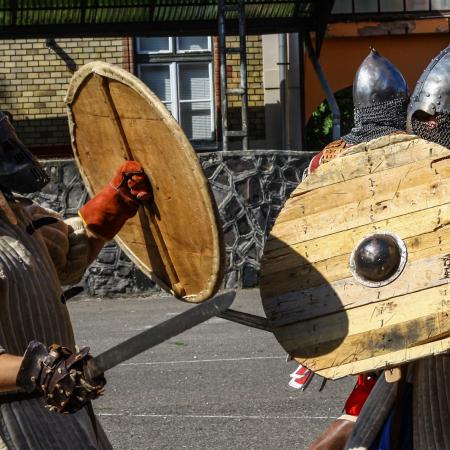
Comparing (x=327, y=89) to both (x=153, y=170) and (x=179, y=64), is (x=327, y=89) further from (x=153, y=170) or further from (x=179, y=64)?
(x=153, y=170)

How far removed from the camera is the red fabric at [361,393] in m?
4.37

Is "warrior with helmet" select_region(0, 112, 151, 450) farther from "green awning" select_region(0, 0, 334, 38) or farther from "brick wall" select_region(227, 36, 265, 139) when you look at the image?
"brick wall" select_region(227, 36, 265, 139)

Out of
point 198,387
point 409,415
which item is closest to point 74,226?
point 409,415

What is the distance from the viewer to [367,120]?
4.95m

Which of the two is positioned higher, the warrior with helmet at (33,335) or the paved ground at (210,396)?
the warrior with helmet at (33,335)

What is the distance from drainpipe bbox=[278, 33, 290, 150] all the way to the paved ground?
502cm

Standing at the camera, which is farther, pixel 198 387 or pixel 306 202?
pixel 198 387

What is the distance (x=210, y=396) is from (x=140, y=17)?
6.87 meters

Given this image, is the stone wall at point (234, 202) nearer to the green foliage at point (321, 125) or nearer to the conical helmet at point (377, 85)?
the green foliage at point (321, 125)

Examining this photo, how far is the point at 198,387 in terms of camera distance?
7.54 m

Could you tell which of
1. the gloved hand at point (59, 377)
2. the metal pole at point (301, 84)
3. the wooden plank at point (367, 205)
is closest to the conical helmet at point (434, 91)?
the wooden plank at point (367, 205)

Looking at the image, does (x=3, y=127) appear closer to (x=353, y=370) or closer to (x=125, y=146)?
(x=125, y=146)

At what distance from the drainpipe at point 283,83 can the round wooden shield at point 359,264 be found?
1075cm

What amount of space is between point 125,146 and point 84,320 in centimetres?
665
